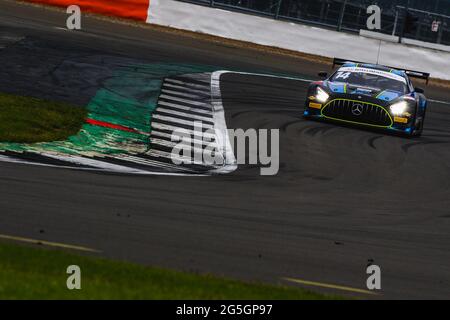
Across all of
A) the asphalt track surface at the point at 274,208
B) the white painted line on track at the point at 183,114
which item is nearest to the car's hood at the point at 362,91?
the asphalt track surface at the point at 274,208

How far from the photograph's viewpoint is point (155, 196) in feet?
41.1

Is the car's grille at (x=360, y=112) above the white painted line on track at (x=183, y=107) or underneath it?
above

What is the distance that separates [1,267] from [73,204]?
11.1 ft

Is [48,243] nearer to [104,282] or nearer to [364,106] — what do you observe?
[104,282]

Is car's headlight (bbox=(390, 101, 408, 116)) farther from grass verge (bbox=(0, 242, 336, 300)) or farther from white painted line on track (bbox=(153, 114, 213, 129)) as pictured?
grass verge (bbox=(0, 242, 336, 300))

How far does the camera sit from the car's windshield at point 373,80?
2077cm

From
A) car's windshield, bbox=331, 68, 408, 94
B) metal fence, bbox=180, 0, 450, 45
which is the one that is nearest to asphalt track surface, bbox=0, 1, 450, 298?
car's windshield, bbox=331, 68, 408, 94

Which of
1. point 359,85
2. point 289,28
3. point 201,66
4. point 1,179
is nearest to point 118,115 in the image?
point 359,85

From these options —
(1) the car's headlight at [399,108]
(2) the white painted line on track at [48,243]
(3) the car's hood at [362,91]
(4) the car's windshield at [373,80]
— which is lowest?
(1) the car's headlight at [399,108]

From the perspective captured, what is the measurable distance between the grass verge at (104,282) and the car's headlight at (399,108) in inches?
462

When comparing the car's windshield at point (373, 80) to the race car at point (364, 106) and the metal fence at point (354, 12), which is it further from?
the metal fence at point (354, 12)

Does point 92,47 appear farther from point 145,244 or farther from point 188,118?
point 145,244

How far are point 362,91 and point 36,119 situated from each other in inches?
265

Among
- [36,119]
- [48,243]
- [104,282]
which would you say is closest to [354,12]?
[36,119]
